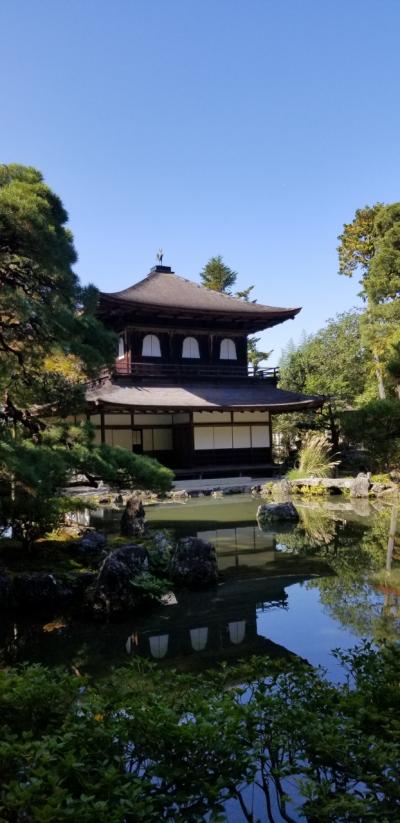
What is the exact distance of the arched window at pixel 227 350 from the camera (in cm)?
2225

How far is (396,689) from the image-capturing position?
2.54m

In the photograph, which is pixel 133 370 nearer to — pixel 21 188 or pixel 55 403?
pixel 55 403

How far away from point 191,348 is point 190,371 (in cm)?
106

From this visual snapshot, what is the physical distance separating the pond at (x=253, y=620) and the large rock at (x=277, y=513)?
7.75 feet

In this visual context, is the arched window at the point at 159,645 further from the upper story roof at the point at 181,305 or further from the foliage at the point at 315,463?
the upper story roof at the point at 181,305

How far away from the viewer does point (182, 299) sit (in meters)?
21.4

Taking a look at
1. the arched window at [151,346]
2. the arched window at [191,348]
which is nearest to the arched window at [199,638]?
the arched window at [151,346]

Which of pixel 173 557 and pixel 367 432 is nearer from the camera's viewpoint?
pixel 367 432

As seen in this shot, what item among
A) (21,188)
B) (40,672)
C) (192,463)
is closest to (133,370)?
(192,463)

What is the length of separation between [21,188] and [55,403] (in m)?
2.59

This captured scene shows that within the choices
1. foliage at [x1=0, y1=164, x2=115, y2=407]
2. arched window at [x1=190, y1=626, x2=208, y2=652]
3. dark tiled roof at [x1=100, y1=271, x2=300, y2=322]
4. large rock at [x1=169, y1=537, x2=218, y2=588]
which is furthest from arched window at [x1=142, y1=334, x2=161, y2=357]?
arched window at [x1=190, y1=626, x2=208, y2=652]

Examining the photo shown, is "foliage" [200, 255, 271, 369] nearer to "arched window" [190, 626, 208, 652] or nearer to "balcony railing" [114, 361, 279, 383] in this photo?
"balcony railing" [114, 361, 279, 383]

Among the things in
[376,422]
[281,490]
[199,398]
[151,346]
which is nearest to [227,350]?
[151,346]

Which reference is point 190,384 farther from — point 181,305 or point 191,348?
point 181,305
